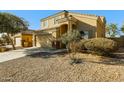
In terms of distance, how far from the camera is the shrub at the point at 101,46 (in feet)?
37.7

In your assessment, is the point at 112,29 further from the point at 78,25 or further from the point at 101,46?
the point at 101,46

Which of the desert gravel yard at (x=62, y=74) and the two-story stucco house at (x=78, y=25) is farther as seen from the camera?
the two-story stucco house at (x=78, y=25)

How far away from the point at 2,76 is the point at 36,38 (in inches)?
588

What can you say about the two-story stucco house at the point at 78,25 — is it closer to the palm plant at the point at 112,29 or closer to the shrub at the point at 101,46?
the shrub at the point at 101,46

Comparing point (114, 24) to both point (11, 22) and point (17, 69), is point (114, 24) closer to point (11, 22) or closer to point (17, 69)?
point (11, 22)

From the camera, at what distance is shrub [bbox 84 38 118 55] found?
11477mm

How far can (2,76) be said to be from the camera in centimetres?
752

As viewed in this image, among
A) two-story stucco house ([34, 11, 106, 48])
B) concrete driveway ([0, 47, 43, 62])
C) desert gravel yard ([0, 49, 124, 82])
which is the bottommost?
desert gravel yard ([0, 49, 124, 82])

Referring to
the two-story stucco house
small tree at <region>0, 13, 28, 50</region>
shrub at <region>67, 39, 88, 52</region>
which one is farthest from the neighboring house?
shrub at <region>67, 39, 88, 52</region>

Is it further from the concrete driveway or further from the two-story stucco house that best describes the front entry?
the concrete driveway

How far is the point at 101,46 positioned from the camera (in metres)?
11.7

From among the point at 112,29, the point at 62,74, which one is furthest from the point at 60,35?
the point at 112,29

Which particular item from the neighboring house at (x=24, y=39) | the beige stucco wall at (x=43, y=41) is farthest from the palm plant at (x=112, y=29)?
the beige stucco wall at (x=43, y=41)

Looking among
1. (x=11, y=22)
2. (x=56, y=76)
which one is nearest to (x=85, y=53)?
(x=56, y=76)
